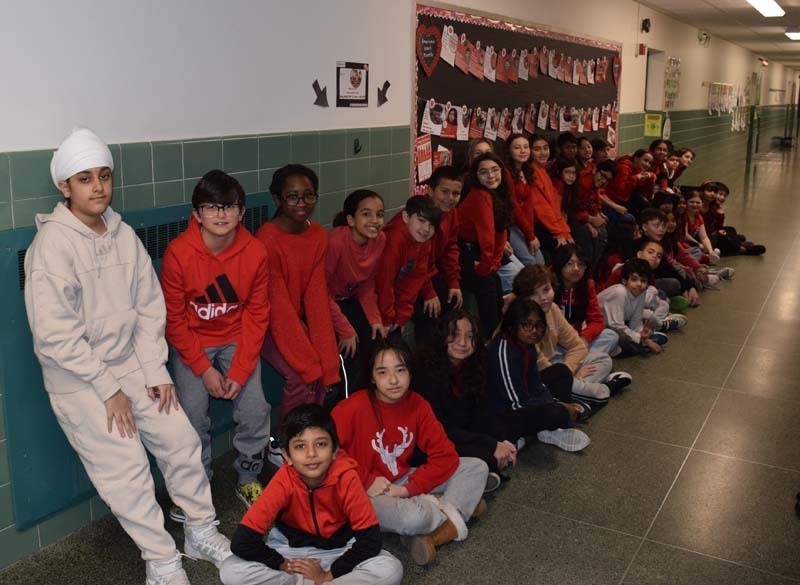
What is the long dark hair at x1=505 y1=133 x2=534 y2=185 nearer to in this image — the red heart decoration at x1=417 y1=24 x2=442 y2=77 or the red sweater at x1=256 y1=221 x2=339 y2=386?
the red heart decoration at x1=417 y1=24 x2=442 y2=77

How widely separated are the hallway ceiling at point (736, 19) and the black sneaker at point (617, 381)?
6.39 metres

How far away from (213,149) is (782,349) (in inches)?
156

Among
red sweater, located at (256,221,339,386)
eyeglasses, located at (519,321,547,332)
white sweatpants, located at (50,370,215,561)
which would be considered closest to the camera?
white sweatpants, located at (50,370,215,561)

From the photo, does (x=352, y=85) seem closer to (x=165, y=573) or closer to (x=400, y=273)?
(x=400, y=273)

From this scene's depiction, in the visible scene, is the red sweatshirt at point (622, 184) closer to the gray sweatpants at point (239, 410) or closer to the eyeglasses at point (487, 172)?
the eyeglasses at point (487, 172)

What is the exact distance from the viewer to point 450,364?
3.49m

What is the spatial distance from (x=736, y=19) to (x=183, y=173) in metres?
10.5

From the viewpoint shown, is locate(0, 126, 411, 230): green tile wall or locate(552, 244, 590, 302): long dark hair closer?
locate(0, 126, 411, 230): green tile wall

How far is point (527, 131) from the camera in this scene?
6770 mm

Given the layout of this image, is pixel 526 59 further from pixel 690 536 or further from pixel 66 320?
pixel 66 320

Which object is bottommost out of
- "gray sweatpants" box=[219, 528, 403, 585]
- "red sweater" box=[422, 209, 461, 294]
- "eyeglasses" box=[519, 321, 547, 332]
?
"gray sweatpants" box=[219, 528, 403, 585]

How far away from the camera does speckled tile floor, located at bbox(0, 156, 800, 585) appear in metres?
2.82

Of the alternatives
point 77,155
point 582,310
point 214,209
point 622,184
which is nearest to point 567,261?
point 582,310

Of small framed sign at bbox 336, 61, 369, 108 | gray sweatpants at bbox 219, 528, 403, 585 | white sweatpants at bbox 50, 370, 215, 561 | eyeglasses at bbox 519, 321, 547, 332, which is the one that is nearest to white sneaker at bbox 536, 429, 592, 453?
eyeglasses at bbox 519, 321, 547, 332
